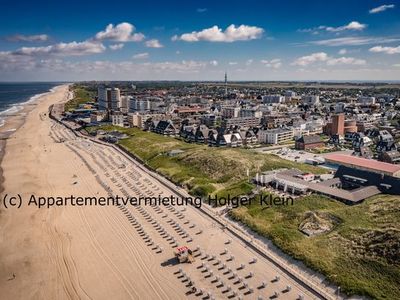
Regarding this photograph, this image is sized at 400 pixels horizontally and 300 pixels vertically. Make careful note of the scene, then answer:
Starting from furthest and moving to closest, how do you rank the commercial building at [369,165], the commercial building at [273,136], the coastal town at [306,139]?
the commercial building at [273,136]
the commercial building at [369,165]
the coastal town at [306,139]

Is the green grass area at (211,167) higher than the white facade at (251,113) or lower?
lower

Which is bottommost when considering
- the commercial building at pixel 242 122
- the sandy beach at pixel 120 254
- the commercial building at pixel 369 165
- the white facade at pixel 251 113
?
the sandy beach at pixel 120 254

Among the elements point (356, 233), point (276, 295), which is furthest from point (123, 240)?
point (356, 233)

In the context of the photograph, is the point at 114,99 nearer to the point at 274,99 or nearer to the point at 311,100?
the point at 274,99

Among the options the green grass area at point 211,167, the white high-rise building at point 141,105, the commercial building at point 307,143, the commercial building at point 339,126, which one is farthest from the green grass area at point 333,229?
the white high-rise building at point 141,105

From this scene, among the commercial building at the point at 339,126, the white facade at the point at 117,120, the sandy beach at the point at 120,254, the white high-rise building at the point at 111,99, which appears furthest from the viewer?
the white high-rise building at the point at 111,99

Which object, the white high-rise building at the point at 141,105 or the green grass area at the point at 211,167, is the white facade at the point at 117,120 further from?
the green grass area at the point at 211,167
